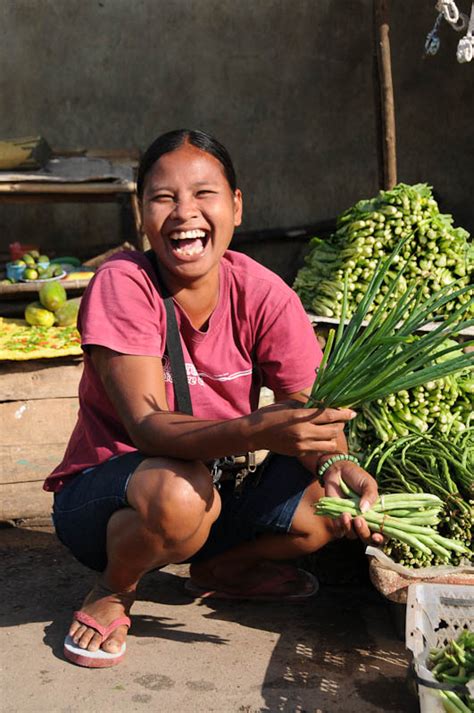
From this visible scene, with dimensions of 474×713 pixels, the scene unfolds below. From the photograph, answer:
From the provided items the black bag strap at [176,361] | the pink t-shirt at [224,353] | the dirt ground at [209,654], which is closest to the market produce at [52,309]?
the dirt ground at [209,654]

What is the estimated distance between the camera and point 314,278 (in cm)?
397

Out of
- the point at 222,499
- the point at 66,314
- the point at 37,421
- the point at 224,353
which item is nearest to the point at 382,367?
the point at 224,353

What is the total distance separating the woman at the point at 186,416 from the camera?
7.91ft

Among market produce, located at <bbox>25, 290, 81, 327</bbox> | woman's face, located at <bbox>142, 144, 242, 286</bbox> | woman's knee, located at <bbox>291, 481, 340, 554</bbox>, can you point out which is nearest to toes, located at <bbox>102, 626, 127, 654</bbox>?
woman's knee, located at <bbox>291, 481, 340, 554</bbox>

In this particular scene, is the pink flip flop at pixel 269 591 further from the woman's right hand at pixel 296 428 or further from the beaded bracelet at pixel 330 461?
the woman's right hand at pixel 296 428

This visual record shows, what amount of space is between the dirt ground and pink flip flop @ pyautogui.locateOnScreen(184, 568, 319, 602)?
0.03m

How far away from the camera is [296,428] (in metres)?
2.20

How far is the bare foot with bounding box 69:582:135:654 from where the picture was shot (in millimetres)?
2582

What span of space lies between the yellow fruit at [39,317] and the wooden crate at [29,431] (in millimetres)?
672

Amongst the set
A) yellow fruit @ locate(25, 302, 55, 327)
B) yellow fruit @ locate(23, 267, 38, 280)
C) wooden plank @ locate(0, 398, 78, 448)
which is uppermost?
yellow fruit @ locate(23, 267, 38, 280)

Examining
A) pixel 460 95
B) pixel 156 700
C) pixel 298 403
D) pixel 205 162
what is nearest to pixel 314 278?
pixel 205 162

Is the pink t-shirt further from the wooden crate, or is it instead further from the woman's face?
the wooden crate

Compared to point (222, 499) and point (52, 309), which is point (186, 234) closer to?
point (222, 499)

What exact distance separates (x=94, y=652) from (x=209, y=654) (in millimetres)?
339
